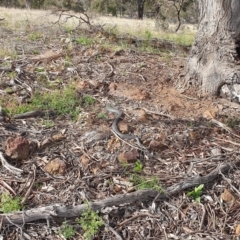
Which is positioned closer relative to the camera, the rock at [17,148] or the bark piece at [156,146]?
the rock at [17,148]

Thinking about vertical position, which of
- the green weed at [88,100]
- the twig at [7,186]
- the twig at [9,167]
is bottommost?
the twig at [7,186]

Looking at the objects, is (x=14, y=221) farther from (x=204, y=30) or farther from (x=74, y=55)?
(x=74, y=55)

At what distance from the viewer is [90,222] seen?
2543 millimetres

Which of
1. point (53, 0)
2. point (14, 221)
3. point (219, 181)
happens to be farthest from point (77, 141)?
point (53, 0)

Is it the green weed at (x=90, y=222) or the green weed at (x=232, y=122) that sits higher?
the green weed at (x=232, y=122)

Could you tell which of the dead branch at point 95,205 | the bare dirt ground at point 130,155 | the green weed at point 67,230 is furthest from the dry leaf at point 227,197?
the green weed at point 67,230

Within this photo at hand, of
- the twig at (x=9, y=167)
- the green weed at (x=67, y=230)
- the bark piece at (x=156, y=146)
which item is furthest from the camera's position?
the bark piece at (x=156, y=146)

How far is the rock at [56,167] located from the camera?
2955mm

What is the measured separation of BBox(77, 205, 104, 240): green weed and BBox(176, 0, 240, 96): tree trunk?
7.17ft

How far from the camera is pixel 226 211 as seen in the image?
8.90ft

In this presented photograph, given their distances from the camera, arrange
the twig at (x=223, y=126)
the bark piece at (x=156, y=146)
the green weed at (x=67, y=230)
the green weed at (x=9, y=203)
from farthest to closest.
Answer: the twig at (x=223, y=126), the bark piece at (x=156, y=146), the green weed at (x=9, y=203), the green weed at (x=67, y=230)

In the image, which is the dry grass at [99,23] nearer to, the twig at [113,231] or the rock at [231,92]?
the rock at [231,92]

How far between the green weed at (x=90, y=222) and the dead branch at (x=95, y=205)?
0.04 m

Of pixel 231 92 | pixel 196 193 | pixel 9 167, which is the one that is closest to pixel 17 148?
pixel 9 167
